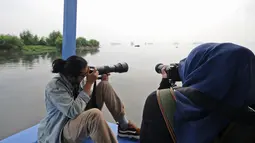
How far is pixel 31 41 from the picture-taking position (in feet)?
9.31

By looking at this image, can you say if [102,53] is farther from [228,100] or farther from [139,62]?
[228,100]

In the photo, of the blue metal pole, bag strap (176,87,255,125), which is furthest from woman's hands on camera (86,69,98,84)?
bag strap (176,87,255,125)

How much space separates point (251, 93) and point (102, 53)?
2547 mm

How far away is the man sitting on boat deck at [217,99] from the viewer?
1.57ft

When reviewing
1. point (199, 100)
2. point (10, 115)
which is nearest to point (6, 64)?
point (10, 115)

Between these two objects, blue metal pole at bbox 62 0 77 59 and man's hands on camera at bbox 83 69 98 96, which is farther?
blue metal pole at bbox 62 0 77 59

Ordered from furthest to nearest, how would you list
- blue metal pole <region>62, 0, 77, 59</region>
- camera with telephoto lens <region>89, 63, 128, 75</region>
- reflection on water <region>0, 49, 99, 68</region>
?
reflection on water <region>0, 49, 99, 68</region> < blue metal pole <region>62, 0, 77, 59</region> < camera with telephoto lens <region>89, 63, 128, 75</region>

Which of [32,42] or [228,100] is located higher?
[32,42]

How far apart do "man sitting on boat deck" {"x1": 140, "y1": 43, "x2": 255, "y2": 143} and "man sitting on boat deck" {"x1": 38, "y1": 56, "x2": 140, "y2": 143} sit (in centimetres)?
68

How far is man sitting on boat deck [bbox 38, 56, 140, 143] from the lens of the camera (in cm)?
114

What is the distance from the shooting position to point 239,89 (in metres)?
0.48

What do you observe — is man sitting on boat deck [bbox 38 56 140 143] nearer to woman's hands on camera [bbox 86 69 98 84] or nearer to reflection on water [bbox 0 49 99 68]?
woman's hands on camera [bbox 86 69 98 84]

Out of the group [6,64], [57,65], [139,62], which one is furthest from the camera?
[6,64]

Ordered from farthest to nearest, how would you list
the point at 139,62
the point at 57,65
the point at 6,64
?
the point at 6,64 → the point at 139,62 → the point at 57,65
